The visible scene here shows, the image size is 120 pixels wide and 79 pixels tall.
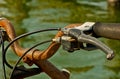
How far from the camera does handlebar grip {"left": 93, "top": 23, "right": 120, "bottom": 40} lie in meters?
2.23

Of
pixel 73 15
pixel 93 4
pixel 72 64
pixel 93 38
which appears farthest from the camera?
pixel 93 4

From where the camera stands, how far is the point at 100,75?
602 centimetres

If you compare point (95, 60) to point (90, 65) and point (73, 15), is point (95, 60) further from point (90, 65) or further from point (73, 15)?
point (73, 15)

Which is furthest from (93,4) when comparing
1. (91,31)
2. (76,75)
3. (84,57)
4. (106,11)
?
(91,31)

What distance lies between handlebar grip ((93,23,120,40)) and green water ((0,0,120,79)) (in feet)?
10.5

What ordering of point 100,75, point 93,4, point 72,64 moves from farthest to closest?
point 93,4, point 72,64, point 100,75

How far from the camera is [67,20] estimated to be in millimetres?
9148

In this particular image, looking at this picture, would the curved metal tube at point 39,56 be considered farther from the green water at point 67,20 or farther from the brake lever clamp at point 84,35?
the green water at point 67,20

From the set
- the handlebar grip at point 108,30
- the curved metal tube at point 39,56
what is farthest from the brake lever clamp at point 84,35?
the curved metal tube at point 39,56

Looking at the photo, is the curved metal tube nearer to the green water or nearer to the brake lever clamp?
the brake lever clamp

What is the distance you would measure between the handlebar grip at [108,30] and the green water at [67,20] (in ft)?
10.5

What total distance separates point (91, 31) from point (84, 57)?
4.42 metres

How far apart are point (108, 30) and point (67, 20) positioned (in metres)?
6.88

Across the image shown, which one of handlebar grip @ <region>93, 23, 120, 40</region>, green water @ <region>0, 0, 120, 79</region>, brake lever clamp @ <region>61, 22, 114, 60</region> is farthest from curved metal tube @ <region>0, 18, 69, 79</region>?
green water @ <region>0, 0, 120, 79</region>
